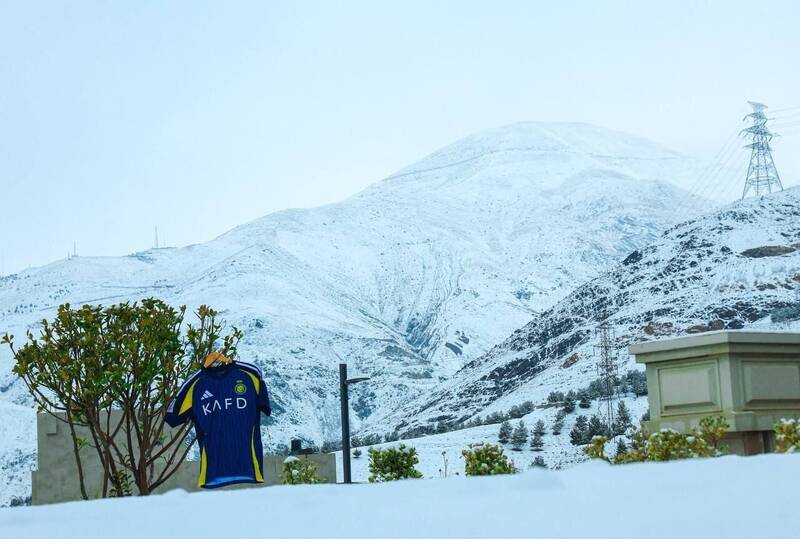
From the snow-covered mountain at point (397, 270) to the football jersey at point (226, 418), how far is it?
56.8 meters

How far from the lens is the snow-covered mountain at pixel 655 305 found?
57.6 metres

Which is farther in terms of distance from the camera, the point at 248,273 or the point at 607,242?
the point at 607,242

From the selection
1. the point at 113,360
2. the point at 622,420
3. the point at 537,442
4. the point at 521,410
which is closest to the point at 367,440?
the point at 521,410

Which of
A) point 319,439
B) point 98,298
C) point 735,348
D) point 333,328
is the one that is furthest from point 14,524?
point 98,298

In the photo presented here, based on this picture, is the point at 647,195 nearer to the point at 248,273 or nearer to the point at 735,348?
the point at 248,273

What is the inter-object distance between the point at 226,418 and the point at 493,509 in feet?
30.2

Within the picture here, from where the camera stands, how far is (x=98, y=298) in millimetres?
105188

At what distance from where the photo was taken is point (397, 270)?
4412 inches

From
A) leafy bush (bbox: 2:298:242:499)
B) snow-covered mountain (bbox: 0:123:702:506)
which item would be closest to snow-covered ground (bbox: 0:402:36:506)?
snow-covered mountain (bbox: 0:123:702:506)

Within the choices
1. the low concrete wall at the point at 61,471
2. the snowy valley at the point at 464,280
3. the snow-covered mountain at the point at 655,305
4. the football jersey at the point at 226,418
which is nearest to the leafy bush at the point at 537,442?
the snowy valley at the point at 464,280

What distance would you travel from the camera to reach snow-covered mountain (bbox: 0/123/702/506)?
82062 mm

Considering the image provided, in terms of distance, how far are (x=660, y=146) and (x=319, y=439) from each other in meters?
103

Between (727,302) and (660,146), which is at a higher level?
(660,146)

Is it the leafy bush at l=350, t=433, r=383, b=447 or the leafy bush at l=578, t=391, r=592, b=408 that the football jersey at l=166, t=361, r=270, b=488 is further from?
the leafy bush at l=350, t=433, r=383, b=447
